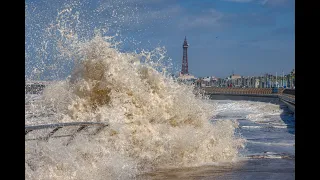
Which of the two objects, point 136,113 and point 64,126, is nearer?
point 64,126

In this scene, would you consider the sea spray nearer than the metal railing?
No

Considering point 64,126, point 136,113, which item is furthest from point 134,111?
point 64,126

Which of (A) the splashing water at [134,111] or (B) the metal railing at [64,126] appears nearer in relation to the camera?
(B) the metal railing at [64,126]

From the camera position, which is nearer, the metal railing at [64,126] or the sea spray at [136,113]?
the metal railing at [64,126]

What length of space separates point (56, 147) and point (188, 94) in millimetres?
4913

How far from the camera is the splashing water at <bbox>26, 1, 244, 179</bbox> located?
7.42 metres

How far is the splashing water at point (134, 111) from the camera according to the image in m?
7.42

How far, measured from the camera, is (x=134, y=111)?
26.8 ft

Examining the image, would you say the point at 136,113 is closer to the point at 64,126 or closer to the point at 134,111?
the point at 134,111
